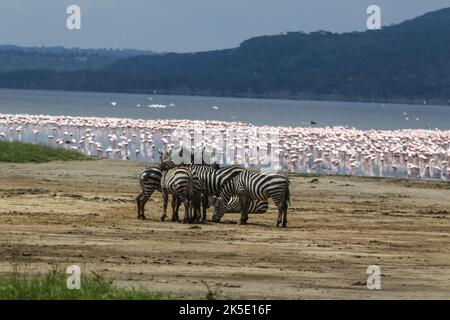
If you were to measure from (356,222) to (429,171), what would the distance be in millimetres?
22981

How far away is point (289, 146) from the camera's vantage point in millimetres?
54469

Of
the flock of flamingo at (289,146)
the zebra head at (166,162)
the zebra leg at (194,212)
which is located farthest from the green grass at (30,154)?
the zebra leg at (194,212)

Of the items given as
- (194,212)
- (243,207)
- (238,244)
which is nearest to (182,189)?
(194,212)

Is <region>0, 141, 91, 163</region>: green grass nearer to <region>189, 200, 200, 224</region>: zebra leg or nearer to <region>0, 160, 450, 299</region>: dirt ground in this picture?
<region>0, 160, 450, 299</region>: dirt ground

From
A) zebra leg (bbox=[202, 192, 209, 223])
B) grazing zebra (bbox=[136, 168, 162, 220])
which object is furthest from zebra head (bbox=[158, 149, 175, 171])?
zebra leg (bbox=[202, 192, 209, 223])

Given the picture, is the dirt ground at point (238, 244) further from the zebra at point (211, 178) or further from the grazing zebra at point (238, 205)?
the zebra at point (211, 178)

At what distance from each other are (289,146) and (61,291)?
40.0 metres

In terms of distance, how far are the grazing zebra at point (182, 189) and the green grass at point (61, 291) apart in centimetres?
958

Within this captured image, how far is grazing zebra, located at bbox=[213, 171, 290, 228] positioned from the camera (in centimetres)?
2566

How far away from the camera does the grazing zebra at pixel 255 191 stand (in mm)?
25656

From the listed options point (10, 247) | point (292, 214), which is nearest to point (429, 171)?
point (292, 214)

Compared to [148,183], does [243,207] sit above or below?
below

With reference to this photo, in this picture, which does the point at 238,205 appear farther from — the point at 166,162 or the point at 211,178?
the point at 166,162
